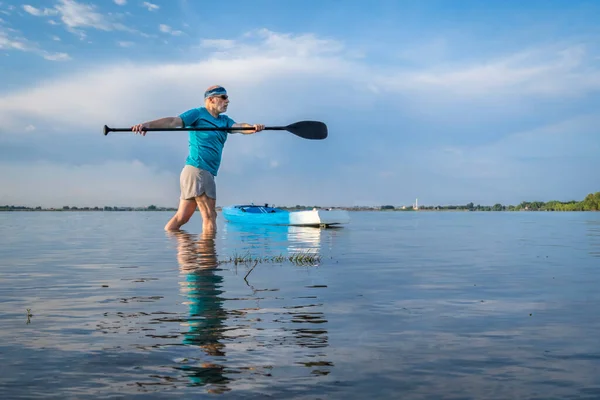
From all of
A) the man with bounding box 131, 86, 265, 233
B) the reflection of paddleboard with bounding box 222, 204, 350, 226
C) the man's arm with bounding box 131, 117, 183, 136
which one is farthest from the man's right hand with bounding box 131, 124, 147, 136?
the reflection of paddleboard with bounding box 222, 204, 350, 226

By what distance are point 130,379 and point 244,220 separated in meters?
37.0

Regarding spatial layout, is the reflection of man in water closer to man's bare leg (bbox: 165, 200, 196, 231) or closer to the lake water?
the lake water

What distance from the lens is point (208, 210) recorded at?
20031 millimetres

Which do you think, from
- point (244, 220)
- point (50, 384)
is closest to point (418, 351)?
point (50, 384)

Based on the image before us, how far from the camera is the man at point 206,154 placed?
18438 millimetres

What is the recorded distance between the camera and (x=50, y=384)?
4820 millimetres

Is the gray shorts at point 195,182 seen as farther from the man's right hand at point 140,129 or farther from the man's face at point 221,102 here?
the man's right hand at point 140,129

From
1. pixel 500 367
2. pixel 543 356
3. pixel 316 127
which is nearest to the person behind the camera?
pixel 500 367

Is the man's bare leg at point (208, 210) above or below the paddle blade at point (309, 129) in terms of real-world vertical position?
below

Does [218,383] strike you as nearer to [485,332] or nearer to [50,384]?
[50,384]

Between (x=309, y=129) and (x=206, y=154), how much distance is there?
141 inches

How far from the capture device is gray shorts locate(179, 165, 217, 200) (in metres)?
19.4

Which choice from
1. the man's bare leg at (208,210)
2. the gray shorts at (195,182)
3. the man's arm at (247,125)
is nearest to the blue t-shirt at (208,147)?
the gray shorts at (195,182)

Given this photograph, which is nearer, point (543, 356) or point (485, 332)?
point (543, 356)
